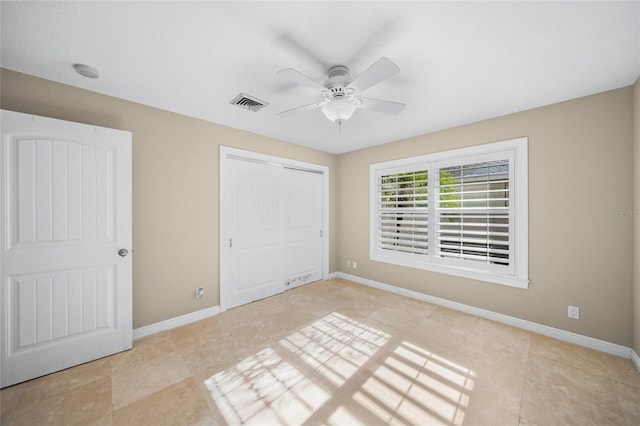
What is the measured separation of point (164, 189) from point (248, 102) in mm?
1368

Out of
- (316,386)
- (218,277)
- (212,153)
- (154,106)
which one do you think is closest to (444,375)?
(316,386)

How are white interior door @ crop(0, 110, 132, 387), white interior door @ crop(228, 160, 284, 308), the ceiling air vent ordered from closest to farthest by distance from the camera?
white interior door @ crop(0, 110, 132, 387), the ceiling air vent, white interior door @ crop(228, 160, 284, 308)

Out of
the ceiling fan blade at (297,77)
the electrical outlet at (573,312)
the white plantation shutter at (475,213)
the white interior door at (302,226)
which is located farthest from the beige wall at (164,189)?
the electrical outlet at (573,312)

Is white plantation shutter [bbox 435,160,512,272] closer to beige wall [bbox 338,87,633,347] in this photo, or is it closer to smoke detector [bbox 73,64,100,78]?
beige wall [bbox 338,87,633,347]

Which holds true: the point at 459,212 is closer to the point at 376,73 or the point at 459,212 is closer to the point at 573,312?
the point at 573,312

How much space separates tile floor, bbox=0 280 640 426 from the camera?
5.16 ft

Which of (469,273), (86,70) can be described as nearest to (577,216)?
(469,273)

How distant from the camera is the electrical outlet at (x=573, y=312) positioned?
2.41m

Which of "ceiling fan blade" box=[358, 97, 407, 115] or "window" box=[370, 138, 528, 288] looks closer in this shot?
"ceiling fan blade" box=[358, 97, 407, 115]

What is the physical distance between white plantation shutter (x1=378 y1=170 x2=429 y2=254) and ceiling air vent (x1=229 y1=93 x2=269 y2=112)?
92.4 inches

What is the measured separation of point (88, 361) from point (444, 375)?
304 centimetres

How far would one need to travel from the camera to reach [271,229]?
379 centimetres

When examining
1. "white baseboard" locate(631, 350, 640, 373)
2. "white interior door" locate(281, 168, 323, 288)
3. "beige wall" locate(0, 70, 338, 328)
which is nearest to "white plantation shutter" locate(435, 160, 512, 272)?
"white baseboard" locate(631, 350, 640, 373)

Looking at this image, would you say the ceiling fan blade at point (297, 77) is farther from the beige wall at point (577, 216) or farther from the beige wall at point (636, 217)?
the beige wall at point (636, 217)
